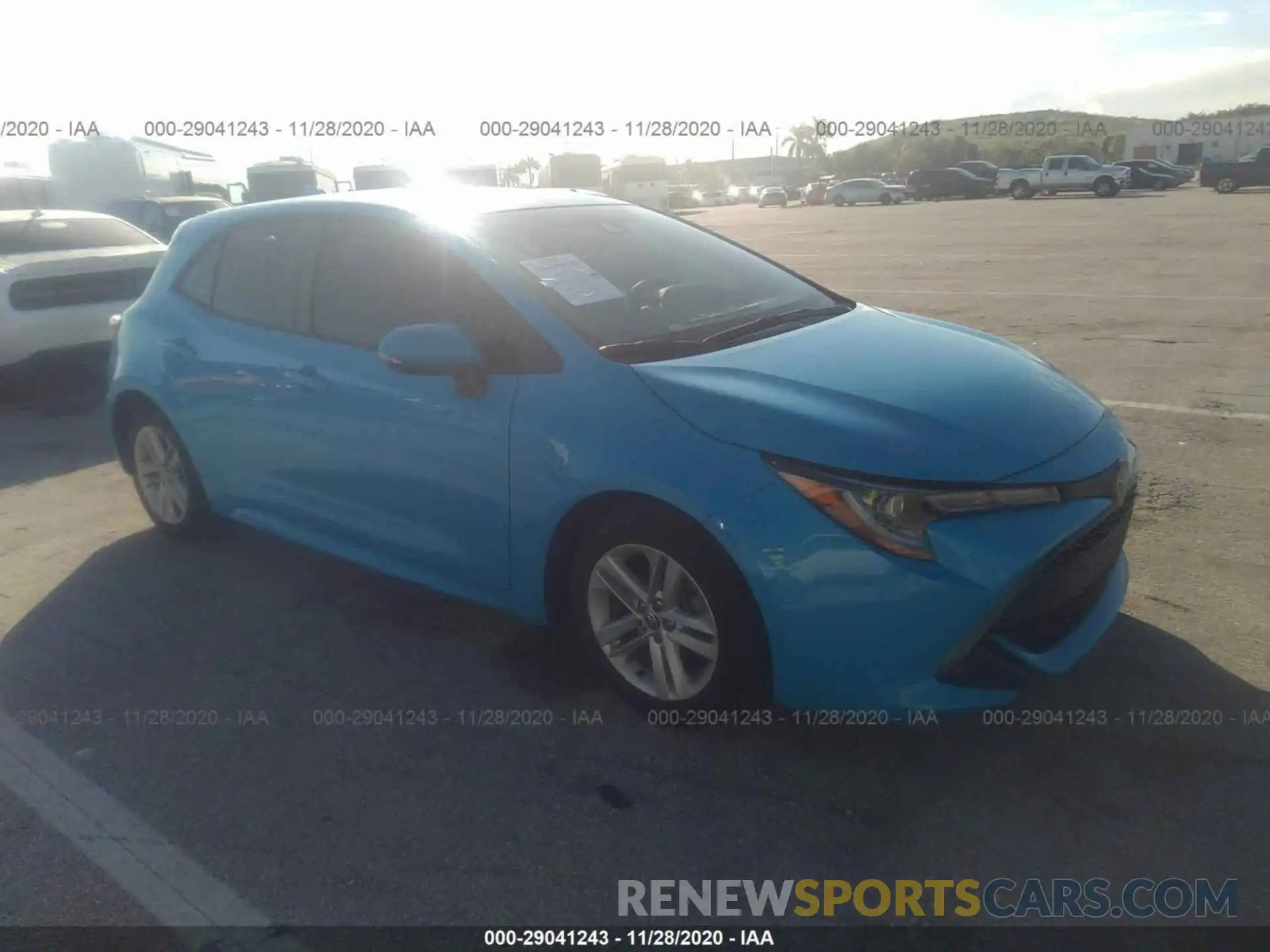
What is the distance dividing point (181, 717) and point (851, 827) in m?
2.23

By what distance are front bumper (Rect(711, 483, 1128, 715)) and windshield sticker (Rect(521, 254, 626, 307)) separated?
1.09m

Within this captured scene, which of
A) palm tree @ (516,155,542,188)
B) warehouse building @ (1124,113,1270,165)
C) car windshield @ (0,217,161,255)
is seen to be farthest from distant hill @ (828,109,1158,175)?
car windshield @ (0,217,161,255)

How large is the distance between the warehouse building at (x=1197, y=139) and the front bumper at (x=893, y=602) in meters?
62.4

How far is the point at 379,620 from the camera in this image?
4.11 m

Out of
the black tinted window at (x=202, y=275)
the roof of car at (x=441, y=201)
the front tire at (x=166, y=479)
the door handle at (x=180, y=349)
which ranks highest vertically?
the roof of car at (x=441, y=201)

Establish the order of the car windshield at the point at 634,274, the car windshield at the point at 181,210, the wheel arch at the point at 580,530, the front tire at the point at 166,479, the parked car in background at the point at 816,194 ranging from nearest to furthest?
the wheel arch at the point at 580,530 < the car windshield at the point at 634,274 < the front tire at the point at 166,479 < the car windshield at the point at 181,210 < the parked car in background at the point at 816,194

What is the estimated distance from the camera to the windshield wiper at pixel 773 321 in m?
3.50

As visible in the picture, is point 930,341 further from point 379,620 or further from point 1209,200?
point 1209,200

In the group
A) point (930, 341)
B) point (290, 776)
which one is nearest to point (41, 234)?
point (290, 776)

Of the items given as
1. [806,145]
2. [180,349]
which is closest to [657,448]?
[180,349]

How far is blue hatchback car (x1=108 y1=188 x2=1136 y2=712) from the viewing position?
107 inches

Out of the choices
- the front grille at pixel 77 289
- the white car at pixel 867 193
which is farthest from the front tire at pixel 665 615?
the white car at pixel 867 193

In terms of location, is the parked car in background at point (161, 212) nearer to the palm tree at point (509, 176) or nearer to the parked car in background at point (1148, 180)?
the palm tree at point (509, 176)

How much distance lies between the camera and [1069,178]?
39844 mm
